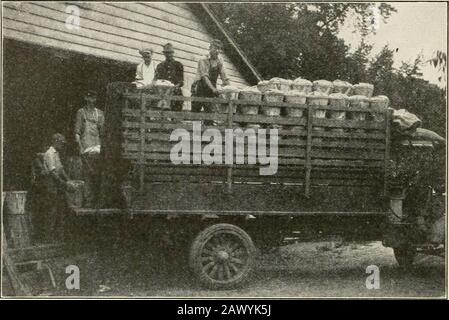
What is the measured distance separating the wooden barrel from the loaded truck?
90 centimetres

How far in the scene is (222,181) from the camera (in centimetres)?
681

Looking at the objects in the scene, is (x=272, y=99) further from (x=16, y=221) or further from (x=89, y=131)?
(x=16, y=221)

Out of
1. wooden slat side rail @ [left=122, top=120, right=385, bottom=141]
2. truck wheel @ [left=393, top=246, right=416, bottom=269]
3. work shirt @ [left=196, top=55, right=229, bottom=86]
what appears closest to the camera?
wooden slat side rail @ [left=122, top=120, right=385, bottom=141]

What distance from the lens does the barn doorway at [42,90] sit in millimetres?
7844

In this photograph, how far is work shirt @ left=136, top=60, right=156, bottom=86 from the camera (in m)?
8.42

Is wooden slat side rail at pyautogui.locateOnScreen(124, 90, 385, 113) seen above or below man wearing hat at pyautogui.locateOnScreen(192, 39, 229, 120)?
below

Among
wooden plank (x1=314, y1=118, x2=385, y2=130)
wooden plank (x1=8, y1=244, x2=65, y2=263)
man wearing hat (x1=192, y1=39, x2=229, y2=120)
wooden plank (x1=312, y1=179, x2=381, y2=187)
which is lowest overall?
wooden plank (x1=8, y1=244, x2=65, y2=263)

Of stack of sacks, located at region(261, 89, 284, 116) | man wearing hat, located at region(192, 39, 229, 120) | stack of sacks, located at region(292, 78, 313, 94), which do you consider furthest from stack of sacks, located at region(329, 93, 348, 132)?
man wearing hat, located at region(192, 39, 229, 120)

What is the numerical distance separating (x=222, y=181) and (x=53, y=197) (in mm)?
2283

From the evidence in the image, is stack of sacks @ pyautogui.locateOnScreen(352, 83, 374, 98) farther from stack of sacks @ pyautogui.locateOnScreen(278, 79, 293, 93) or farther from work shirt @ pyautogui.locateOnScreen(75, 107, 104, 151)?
work shirt @ pyautogui.locateOnScreen(75, 107, 104, 151)

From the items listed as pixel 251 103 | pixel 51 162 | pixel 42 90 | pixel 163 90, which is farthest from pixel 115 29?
pixel 251 103

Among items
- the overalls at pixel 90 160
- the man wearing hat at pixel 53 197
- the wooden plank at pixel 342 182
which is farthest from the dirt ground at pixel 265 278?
the wooden plank at pixel 342 182

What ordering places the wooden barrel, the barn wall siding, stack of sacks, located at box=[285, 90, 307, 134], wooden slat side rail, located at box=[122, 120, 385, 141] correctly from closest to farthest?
wooden slat side rail, located at box=[122, 120, 385, 141] → the wooden barrel → stack of sacks, located at box=[285, 90, 307, 134] → the barn wall siding

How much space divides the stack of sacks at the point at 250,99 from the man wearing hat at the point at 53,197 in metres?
2.46
